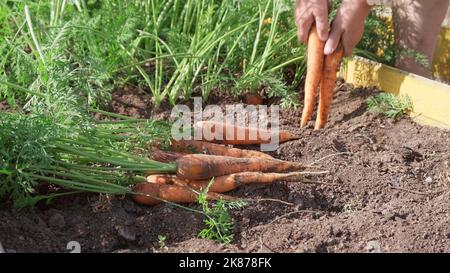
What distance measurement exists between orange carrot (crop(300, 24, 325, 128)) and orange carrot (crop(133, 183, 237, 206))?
2.89 feet

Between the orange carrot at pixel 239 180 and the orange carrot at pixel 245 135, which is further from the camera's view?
the orange carrot at pixel 245 135

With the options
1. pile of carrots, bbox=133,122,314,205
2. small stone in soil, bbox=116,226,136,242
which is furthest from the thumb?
small stone in soil, bbox=116,226,136,242

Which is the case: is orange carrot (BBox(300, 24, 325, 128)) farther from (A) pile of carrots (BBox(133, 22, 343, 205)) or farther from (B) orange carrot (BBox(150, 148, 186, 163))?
(B) orange carrot (BBox(150, 148, 186, 163))

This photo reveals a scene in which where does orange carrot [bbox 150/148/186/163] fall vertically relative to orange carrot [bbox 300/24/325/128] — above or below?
below

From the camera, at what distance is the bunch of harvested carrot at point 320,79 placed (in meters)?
3.31

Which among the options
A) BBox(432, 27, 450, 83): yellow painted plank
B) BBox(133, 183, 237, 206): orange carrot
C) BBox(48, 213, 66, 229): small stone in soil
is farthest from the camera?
BBox(432, 27, 450, 83): yellow painted plank

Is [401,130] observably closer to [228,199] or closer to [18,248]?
[228,199]

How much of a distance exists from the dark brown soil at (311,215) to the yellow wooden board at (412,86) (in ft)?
0.71

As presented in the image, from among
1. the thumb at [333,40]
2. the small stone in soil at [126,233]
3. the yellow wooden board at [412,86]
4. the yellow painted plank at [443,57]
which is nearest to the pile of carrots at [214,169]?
the small stone in soil at [126,233]

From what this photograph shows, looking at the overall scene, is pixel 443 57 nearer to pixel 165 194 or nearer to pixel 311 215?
pixel 311 215

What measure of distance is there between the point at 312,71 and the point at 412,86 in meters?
0.46

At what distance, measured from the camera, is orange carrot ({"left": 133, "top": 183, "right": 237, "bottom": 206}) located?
2.61 metres

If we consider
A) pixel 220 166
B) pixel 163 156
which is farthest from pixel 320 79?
pixel 163 156

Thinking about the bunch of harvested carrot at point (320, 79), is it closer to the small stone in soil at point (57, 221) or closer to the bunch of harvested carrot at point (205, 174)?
the bunch of harvested carrot at point (205, 174)
